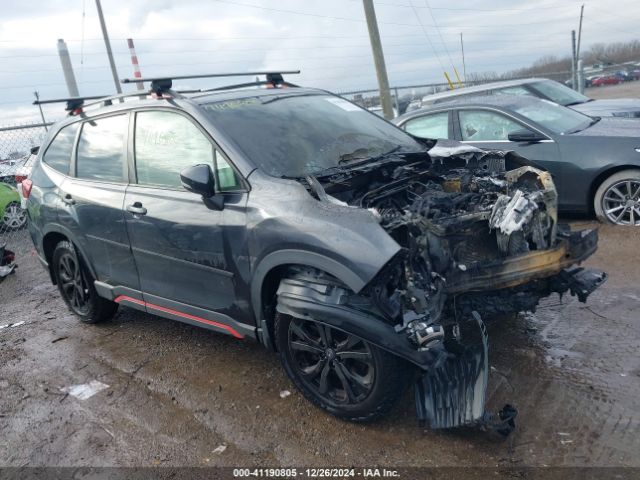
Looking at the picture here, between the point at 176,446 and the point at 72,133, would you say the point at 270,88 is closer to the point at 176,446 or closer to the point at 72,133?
the point at 72,133

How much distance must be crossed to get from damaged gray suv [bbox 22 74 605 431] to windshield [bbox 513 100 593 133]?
280 cm

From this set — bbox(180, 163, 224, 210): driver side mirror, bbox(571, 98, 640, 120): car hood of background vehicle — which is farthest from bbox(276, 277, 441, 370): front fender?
bbox(571, 98, 640, 120): car hood of background vehicle

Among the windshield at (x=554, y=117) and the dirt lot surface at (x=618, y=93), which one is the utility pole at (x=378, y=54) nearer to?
the windshield at (x=554, y=117)

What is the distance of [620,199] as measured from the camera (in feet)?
19.8

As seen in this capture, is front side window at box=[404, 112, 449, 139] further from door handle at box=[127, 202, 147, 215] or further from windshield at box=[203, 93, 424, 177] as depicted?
door handle at box=[127, 202, 147, 215]

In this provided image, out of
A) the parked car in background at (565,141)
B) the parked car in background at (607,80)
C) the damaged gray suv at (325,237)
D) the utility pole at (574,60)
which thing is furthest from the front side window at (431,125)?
the parked car in background at (607,80)

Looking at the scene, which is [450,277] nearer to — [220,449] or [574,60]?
[220,449]

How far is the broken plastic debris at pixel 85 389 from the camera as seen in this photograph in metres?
3.96

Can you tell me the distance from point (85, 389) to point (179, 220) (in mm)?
1489

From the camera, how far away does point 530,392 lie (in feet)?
10.8

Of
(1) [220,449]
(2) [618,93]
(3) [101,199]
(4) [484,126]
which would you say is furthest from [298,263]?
(2) [618,93]

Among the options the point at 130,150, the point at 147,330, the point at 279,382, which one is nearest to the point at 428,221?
the point at 279,382

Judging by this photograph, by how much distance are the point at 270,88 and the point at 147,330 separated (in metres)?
2.40

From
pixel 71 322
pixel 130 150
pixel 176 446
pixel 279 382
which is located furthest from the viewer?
pixel 71 322
